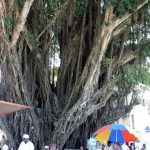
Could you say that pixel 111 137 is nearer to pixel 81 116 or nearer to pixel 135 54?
pixel 81 116

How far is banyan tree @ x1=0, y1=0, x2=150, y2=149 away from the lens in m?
7.72

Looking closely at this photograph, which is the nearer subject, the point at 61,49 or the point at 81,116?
the point at 81,116

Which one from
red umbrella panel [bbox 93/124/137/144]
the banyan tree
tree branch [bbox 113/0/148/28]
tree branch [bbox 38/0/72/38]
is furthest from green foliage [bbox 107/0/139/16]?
red umbrella panel [bbox 93/124/137/144]

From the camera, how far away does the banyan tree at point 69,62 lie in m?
7.72

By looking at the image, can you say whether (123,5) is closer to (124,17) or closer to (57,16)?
(124,17)

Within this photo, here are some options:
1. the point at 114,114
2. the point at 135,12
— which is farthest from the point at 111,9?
the point at 114,114

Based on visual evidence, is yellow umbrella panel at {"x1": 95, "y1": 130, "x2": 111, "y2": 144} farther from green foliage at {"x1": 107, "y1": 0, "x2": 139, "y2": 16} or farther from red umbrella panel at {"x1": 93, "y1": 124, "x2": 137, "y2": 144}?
green foliage at {"x1": 107, "y1": 0, "x2": 139, "y2": 16}

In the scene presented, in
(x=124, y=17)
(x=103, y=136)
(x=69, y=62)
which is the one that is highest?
(x=124, y=17)

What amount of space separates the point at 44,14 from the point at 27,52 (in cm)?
94

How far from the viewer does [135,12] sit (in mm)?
8148

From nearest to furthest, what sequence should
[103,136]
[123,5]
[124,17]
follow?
[103,136]
[123,5]
[124,17]

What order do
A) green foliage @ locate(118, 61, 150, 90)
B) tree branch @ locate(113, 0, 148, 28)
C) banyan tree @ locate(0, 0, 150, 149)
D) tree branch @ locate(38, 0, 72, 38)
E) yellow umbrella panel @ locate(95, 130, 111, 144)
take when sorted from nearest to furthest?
1. yellow umbrella panel @ locate(95, 130, 111, 144)
2. banyan tree @ locate(0, 0, 150, 149)
3. tree branch @ locate(113, 0, 148, 28)
4. tree branch @ locate(38, 0, 72, 38)
5. green foliage @ locate(118, 61, 150, 90)

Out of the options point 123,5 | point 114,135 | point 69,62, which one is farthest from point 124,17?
point 114,135

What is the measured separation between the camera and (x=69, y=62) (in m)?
8.80
